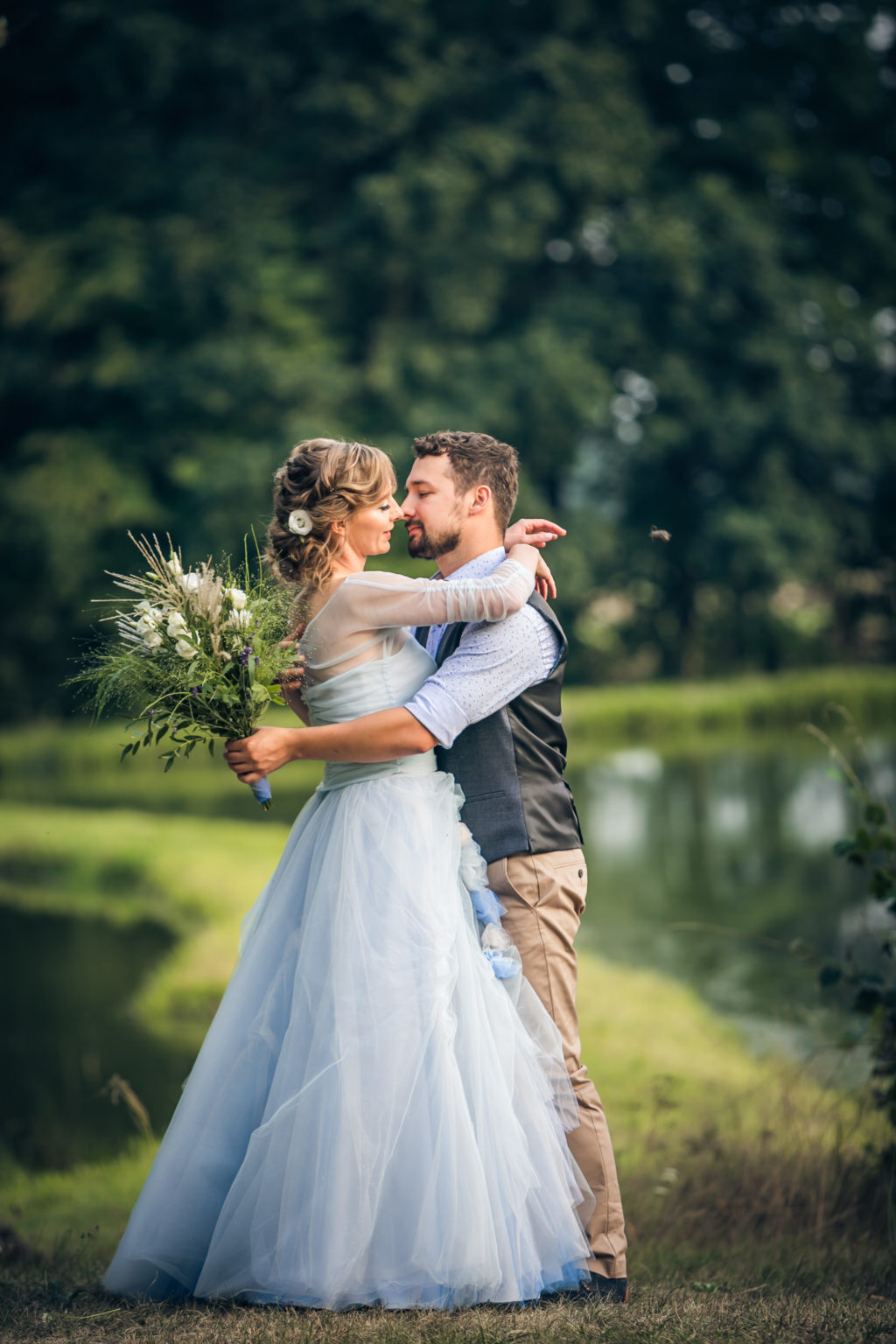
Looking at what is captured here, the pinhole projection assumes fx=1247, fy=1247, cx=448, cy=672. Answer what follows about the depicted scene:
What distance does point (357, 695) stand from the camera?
333 cm

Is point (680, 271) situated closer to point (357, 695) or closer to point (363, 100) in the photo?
point (363, 100)

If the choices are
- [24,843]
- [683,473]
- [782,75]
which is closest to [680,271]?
[683,473]

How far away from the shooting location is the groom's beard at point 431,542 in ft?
11.8

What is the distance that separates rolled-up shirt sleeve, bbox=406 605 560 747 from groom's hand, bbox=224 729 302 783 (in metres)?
0.33

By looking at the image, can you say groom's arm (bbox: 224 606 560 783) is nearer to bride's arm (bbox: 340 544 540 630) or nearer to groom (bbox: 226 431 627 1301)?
groom (bbox: 226 431 627 1301)

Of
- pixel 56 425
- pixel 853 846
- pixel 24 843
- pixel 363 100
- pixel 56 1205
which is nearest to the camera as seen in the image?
pixel 853 846

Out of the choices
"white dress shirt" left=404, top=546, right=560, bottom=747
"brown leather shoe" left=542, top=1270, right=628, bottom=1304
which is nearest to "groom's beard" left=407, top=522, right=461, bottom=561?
"white dress shirt" left=404, top=546, right=560, bottom=747

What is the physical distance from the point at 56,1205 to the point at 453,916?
3.45 meters

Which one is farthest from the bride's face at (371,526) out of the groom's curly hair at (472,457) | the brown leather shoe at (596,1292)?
the brown leather shoe at (596,1292)

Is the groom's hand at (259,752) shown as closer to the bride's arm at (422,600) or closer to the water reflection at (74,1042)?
the bride's arm at (422,600)

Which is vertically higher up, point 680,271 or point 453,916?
point 680,271

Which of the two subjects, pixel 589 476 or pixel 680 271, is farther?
pixel 589 476

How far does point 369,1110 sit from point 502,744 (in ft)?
3.37

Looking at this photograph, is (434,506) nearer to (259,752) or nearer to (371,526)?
(371,526)
